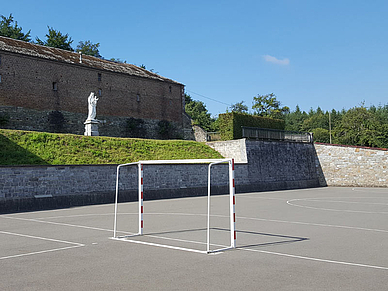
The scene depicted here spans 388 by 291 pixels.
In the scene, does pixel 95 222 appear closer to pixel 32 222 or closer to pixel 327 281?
pixel 32 222

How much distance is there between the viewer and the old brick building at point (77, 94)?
119ft

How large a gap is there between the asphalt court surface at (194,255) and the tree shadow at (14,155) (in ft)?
31.9

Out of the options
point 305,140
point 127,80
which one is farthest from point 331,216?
point 127,80

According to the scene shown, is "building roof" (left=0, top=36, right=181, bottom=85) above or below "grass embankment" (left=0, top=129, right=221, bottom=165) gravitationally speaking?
above

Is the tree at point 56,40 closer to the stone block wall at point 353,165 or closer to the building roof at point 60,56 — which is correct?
the building roof at point 60,56

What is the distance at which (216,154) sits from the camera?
114 feet

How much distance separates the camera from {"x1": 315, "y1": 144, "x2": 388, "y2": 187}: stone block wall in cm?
3303

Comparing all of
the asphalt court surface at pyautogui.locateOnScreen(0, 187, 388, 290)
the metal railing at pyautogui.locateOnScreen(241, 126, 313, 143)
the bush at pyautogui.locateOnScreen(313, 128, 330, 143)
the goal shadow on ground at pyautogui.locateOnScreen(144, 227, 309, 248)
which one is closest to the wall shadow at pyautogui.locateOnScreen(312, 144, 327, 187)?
the metal railing at pyautogui.locateOnScreen(241, 126, 313, 143)

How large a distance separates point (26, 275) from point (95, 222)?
6711mm

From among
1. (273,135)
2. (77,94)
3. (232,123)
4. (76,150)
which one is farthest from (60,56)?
(273,135)

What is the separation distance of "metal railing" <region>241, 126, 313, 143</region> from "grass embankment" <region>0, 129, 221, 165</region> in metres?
3.76

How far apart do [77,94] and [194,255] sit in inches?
1439

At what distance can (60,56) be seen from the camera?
41.4 metres

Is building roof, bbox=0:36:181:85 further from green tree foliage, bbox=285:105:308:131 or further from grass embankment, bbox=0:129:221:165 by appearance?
green tree foliage, bbox=285:105:308:131
